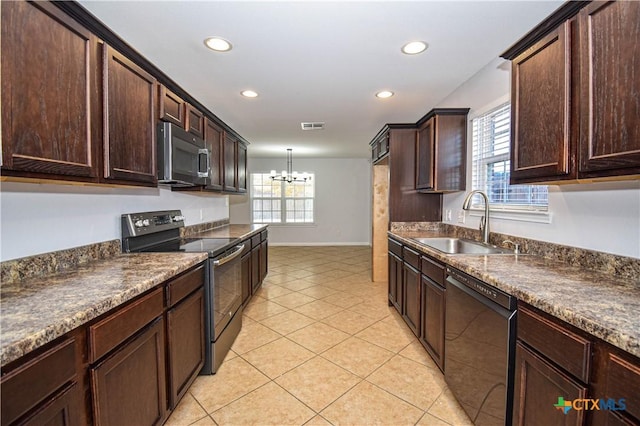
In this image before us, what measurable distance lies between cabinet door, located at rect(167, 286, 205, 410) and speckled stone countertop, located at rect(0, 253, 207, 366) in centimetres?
28

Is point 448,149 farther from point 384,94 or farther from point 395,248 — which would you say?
point 395,248

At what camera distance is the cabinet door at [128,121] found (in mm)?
1582

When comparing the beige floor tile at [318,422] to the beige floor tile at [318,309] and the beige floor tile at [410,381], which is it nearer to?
the beige floor tile at [410,381]

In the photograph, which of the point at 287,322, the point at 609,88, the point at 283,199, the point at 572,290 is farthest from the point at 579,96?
the point at 283,199

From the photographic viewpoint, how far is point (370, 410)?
5.92ft

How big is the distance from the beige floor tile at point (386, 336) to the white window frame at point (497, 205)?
139cm

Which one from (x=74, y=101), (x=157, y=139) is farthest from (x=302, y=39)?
(x=74, y=101)

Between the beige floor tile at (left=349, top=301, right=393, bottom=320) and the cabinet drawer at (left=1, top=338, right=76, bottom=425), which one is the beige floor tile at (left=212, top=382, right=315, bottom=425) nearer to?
the cabinet drawer at (left=1, top=338, right=76, bottom=425)

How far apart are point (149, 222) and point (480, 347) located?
2488mm

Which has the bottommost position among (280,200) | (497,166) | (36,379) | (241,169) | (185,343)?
(185,343)

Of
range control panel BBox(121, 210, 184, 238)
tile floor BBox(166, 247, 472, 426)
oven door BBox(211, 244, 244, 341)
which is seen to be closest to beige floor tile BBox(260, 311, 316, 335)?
tile floor BBox(166, 247, 472, 426)

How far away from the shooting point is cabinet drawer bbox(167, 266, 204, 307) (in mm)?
1627

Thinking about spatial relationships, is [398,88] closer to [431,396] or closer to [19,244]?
[431,396]

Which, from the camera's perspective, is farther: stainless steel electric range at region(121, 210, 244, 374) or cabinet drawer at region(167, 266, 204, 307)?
stainless steel electric range at region(121, 210, 244, 374)
